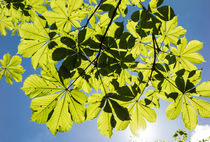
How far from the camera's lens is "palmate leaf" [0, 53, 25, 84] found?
100 inches

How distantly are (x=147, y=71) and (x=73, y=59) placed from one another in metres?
1.20

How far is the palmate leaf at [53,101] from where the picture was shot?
1254 mm

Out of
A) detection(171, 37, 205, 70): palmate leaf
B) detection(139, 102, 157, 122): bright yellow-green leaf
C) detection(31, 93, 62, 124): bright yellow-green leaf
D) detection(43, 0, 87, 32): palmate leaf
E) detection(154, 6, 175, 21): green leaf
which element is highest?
detection(43, 0, 87, 32): palmate leaf

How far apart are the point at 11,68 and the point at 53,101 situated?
1869mm

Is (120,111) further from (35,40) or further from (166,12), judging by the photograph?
(35,40)

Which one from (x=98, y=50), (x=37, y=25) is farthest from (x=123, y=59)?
(x=37, y=25)

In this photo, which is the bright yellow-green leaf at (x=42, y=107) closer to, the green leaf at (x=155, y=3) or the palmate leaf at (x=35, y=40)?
the palmate leaf at (x=35, y=40)

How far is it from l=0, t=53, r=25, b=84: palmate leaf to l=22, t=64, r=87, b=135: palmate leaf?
60.1 inches

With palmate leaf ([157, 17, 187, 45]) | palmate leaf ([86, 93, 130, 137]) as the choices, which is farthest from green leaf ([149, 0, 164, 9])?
→ palmate leaf ([86, 93, 130, 137])

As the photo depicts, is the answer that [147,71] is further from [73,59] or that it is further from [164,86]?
[73,59]

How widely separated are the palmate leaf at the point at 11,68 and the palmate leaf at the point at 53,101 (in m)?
1.53

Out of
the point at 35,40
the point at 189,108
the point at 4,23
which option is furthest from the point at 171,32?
the point at 4,23

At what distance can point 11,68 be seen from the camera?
8.60 ft

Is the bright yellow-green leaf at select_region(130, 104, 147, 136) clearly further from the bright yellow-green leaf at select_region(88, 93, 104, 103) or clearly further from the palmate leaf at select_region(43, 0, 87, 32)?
the palmate leaf at select_region(43, 0, 87, 32)
